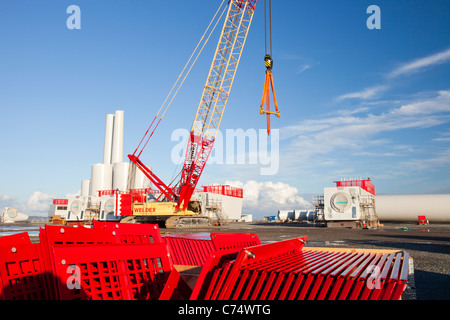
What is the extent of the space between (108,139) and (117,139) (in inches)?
129

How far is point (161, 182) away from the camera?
4706 centimetres

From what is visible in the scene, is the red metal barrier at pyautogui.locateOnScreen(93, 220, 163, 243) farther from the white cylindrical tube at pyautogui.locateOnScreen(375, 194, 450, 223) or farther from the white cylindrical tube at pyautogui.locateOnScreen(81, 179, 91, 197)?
the white cylindrical tube at pyautogui.locateOnScreen(81, 179, 91, 197)

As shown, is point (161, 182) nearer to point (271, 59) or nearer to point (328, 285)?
point (271, 59)

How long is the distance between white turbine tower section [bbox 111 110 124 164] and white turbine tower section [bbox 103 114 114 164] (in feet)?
4.27

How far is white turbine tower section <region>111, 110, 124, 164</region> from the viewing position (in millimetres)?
87188

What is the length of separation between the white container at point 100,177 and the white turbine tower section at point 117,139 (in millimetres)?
2943

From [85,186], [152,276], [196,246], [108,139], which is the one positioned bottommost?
[196,246]

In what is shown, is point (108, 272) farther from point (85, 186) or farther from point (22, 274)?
point (85, 186)

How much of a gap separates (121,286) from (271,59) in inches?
845

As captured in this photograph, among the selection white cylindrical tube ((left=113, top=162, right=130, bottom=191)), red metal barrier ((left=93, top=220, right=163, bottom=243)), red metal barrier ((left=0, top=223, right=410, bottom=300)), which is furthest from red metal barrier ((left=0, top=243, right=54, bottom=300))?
Result: white cylindrical tube ((left=113, top=162, right=130, bottom=191))

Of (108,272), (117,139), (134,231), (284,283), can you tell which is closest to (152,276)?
(108,272)

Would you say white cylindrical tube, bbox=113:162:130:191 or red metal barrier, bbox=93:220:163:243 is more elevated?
white cylindrical tube, bbox=113:162:130:191

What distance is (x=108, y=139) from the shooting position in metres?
89.4
